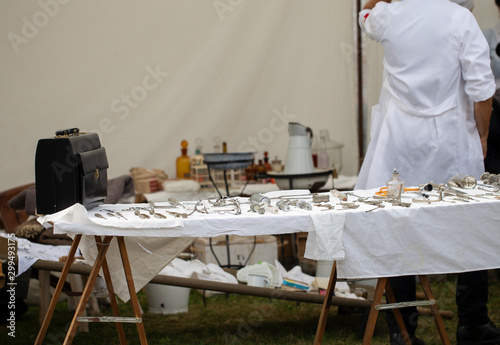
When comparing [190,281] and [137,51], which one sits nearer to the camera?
[190,281]

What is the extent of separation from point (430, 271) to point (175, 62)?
3094 mm

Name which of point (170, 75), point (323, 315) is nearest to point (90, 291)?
point (323, 315)

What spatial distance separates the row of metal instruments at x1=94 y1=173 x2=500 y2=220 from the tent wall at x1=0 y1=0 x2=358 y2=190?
2235 mm

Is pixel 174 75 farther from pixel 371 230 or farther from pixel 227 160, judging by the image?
pixel 371 230

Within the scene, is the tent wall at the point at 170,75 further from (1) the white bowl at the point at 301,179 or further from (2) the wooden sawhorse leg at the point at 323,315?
(2) the wooden sawhorse leg at the point at 323,315

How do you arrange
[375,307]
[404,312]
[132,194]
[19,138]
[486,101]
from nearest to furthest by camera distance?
[375,307], [404,312], [486,101], [132,194], [19,138]

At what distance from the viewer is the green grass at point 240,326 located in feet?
10.4

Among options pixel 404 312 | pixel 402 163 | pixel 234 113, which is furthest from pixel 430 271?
pixel 234 113

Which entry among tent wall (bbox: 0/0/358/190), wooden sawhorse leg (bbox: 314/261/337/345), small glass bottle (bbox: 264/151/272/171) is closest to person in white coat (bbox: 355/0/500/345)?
wooden sawhorse leg (bbox: 314/261/337/345)

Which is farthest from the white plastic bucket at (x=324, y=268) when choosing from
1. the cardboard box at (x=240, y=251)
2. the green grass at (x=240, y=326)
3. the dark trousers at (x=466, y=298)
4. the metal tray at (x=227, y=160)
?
the dark trousers at (x=466, y=298)

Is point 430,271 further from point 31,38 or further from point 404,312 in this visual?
point 31,38

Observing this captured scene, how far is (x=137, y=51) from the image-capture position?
4.69 meters

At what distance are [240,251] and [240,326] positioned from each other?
879 millimetres

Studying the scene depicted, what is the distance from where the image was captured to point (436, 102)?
9.66 feet
